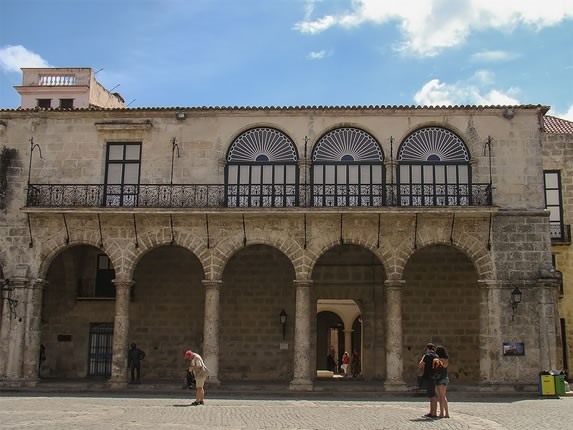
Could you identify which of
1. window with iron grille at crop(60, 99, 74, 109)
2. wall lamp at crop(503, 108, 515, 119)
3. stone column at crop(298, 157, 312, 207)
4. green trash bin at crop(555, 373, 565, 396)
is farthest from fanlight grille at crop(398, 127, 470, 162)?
window with iron grille at crop(60, 99, 74, 109)

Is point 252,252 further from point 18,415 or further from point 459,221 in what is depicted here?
point 18,415

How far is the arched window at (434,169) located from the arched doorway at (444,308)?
95.1 inches

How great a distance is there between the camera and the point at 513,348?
62.7 feet

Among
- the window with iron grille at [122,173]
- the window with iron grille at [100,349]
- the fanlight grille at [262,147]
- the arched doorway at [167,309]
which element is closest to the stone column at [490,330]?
the fanlight grille at [262,147]

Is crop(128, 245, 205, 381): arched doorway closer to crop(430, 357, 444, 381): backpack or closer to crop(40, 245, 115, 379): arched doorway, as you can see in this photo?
crop(40, 245, 115, 379): arched doorway

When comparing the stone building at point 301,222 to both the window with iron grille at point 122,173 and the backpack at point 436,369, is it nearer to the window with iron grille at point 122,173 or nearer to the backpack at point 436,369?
the window with iron grille at point 122,173

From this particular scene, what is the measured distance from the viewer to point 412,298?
22281mm

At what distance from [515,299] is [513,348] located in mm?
1274

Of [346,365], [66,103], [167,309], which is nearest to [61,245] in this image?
[167,309]

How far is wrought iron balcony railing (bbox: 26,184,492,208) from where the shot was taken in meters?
20.0

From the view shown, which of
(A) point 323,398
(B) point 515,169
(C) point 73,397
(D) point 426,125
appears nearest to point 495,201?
(B) point 515,169

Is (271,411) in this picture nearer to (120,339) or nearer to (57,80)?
(120,339)

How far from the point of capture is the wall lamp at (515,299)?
19.2 m

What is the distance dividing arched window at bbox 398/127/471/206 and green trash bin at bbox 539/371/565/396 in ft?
16.1
